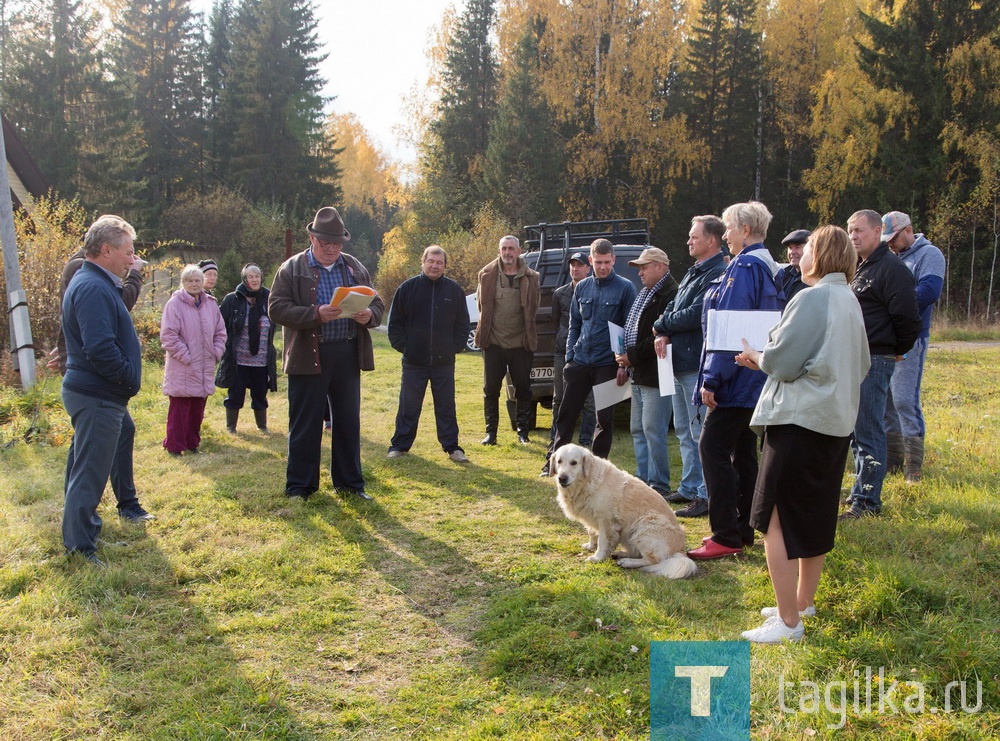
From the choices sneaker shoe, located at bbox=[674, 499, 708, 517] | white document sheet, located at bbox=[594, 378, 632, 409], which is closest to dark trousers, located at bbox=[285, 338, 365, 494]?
white document sheet, located at bbox=[594, 378, 632, 409]

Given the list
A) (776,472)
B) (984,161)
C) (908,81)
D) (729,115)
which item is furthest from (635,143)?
(776,472)

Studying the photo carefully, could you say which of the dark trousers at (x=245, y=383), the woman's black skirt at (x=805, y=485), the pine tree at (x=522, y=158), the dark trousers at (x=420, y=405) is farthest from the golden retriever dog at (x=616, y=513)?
the pine tree at (x=522, y=158)

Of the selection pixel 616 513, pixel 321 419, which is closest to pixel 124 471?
pixel 321 419

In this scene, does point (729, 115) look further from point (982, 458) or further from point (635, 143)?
point (982, 458)

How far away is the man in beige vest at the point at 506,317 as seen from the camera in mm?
7770

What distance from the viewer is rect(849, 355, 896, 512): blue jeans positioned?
15.6 feet

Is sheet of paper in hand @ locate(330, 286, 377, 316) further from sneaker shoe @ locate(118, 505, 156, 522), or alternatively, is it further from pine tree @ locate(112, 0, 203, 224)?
pine tree @ locate(112, 0, 203, 224)

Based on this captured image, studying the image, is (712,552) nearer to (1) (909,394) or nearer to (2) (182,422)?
(1) (909,394)

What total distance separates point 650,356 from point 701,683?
10.4 feet

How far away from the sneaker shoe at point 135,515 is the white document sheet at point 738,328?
4.06m

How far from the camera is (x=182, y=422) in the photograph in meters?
7.25

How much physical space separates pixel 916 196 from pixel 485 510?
2366 cm

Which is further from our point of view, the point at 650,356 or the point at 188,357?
the point at 188,357

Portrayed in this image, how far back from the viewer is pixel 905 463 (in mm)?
5523
